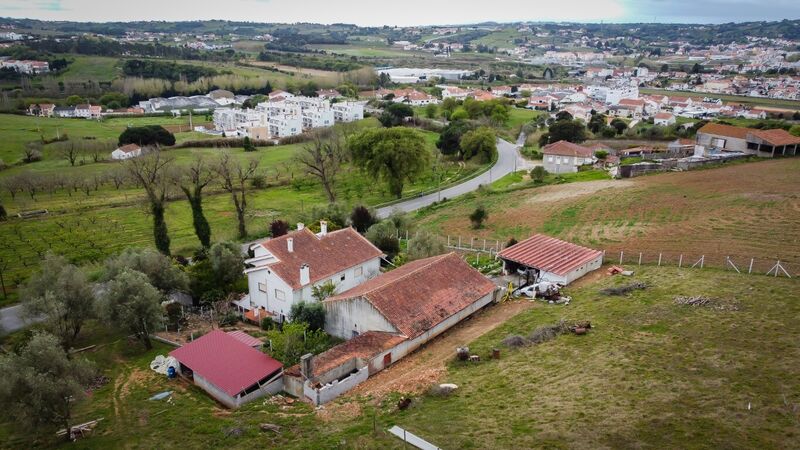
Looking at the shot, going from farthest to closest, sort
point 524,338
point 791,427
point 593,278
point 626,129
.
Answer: point 626,129, point 593,278, point 524,338, point 791,427

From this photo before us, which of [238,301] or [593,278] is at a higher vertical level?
[593,278]

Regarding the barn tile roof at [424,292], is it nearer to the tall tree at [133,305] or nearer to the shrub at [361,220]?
the tall tree at [133,305]

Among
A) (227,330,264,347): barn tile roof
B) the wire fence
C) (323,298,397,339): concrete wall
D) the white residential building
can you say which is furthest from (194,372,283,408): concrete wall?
the white residential building

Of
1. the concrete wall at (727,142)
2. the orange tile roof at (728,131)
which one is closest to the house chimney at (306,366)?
the concrete wall at (727,142)

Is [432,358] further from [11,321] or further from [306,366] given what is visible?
[11,321]

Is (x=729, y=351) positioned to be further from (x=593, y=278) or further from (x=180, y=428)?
(x=180, y=428)

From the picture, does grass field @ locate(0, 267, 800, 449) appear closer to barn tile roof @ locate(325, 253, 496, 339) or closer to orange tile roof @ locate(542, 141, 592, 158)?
barn tile roof @ locate(325, 253, 496, 339)

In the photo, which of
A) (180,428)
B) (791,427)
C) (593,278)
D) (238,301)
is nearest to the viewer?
(791,427)

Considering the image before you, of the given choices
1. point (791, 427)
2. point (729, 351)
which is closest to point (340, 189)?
point (729, 351)
